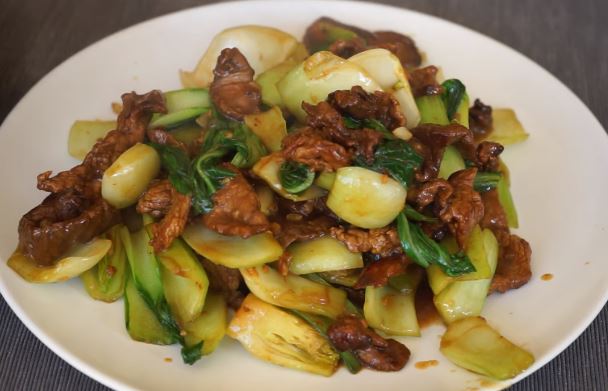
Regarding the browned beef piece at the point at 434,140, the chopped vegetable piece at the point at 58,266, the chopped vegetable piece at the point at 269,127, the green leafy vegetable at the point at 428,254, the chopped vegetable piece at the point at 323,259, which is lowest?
the chopped vegetable piece at the point at 58,266

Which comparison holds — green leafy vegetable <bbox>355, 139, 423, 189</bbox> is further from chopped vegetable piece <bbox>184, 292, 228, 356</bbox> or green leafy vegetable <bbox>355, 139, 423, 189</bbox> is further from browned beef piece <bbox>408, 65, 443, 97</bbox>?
chopped vegetable piece <bbox>184, 292, 228, 356</bbox>

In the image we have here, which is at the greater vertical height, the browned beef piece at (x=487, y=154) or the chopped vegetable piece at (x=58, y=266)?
the browned beef piece at (x=487, y=154)

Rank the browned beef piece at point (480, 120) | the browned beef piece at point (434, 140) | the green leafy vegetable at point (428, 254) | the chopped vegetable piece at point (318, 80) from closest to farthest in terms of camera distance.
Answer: the green leafy vegetable at point (428, 254) → the browned beef piece at point (434, 140) → the chopped vegetable piece at point (318, 80) → the browned beef piece at point (480, 120)

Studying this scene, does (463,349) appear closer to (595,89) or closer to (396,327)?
(396,327)

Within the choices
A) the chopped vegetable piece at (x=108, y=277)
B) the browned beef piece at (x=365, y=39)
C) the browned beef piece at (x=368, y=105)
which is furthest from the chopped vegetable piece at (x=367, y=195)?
the browned beef piece at (x=365, y=39)

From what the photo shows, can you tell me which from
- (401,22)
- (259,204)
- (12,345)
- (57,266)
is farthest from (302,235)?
(401,22)

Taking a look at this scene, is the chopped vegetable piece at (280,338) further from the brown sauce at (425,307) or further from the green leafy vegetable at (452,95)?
the green leafy vegetable at (452,95)

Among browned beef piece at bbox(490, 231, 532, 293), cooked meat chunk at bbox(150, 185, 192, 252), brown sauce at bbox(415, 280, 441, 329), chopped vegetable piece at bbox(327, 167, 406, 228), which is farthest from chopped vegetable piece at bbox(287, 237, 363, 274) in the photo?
browned beef piece at bbox(490, 231, 532, 293)

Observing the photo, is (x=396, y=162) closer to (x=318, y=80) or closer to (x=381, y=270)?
(x=381, y=270)
